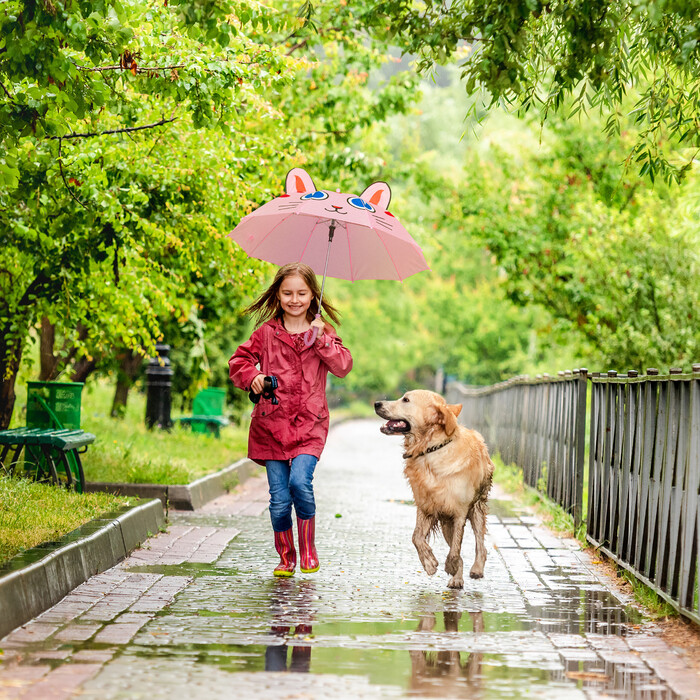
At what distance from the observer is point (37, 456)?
10.3 m

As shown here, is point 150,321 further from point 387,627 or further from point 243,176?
point 387,627

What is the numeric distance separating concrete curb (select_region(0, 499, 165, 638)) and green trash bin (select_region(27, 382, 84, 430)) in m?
2.11

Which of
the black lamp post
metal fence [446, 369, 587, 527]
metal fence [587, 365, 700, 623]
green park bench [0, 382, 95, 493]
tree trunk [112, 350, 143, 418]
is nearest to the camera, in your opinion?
metal fence [587, 365, 700, 623]

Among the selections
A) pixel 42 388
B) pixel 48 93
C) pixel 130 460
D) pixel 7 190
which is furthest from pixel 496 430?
pixel 48 93

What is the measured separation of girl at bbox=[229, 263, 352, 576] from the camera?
771 centimetres

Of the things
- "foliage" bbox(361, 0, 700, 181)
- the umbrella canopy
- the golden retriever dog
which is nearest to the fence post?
the umbrella canopy

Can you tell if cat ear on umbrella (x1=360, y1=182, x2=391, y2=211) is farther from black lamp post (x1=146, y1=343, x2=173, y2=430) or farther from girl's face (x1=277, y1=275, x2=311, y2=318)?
black lamp post (x1=146, y1=343, x2=173, y2=430)

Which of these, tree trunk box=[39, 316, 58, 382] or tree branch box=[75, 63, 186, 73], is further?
tree trunk box=[39, 316, 58, 382]

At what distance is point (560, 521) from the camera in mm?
11094

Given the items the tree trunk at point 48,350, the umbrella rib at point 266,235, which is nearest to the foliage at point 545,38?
the umbrella rib at point 266,235

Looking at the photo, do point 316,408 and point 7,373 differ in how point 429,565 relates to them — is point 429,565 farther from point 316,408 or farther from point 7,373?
point 7,373

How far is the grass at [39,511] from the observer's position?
23.5 feet

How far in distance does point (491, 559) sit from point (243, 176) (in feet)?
16.5

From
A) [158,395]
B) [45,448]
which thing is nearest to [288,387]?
[45,448]
